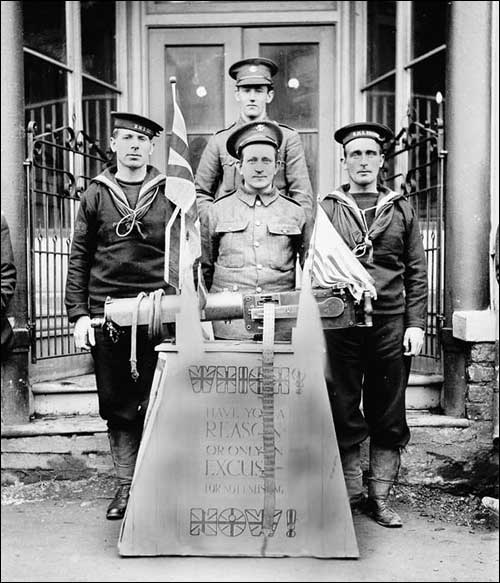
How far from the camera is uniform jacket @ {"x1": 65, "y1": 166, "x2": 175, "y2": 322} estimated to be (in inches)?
148

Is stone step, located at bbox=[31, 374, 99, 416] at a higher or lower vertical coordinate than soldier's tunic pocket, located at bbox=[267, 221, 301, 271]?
lower

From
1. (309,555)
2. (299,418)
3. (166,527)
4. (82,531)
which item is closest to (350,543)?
(309,555)

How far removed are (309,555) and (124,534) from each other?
0.80m

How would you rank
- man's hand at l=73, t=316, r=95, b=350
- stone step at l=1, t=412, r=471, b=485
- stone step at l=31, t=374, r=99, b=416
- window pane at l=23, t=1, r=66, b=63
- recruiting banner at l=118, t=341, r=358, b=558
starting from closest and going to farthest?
recruiting banner at l=118, t=341, r=358, b=558, man's hand at l=73, t=316, r=95, b=350, stone step at l=1, t=412, r=471, b=485, stone step at l=31, t=374, r=99, b=416, window pane at l=23, t=1, r=66, b=63

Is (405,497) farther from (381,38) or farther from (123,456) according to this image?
(381,38)

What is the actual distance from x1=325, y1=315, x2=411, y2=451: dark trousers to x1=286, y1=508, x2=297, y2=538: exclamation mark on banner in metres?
0.58

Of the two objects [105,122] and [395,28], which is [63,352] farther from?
[395,28]

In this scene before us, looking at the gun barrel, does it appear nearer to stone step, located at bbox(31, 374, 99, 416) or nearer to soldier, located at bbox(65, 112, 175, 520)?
soldier, located at bbox(65, 112, 175, 520)

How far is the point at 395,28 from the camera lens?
5.64 meters

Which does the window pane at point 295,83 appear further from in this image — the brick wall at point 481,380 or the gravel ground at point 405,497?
the gravel ground at point 405,497

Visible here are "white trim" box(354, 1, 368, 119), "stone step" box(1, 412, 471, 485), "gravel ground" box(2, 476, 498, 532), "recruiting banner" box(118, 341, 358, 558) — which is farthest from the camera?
"white trim" box(354, 1, 368, 119)

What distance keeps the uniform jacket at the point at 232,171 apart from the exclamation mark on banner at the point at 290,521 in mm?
1806

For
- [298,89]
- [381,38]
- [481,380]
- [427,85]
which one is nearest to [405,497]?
[481,380]

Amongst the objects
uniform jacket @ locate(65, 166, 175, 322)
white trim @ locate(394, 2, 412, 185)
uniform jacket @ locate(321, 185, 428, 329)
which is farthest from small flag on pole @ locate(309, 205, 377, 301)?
white trim @ locate(394, 2, 412, 185)
